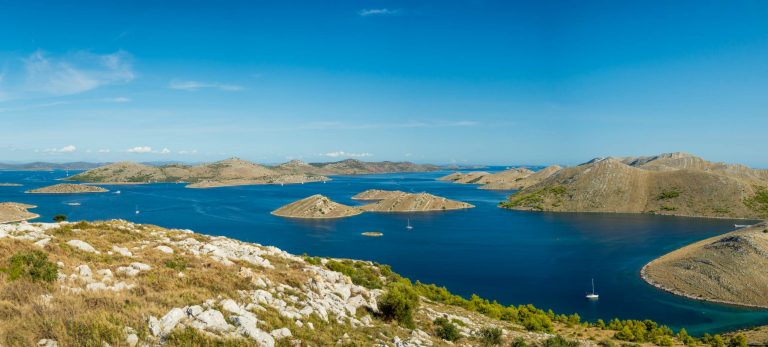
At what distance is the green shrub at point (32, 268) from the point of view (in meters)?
19.5

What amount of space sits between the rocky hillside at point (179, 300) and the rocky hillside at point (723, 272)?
6634 cm

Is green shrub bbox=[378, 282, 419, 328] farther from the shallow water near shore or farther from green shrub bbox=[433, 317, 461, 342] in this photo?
the shallow water near shore

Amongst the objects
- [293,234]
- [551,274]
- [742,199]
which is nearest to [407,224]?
[293,234]

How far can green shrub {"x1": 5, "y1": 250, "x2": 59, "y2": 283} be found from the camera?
64.1 feet

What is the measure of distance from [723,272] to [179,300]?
95.6m

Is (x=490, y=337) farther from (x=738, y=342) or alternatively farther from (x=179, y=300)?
(x=738, y=342)

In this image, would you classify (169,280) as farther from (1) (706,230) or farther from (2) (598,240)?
(1) (706,230)

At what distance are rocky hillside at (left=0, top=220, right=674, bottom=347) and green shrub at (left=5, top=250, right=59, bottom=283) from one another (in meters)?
0.05

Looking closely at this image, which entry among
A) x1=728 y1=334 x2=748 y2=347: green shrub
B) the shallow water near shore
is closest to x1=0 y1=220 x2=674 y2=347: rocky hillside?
x1=728 y1=334 x2=748 y2=347: green shrub

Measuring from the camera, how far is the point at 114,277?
21781 mm

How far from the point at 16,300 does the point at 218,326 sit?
7.90 metres

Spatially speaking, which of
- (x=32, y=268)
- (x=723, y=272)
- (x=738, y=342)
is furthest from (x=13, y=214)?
(x=723, y=272)

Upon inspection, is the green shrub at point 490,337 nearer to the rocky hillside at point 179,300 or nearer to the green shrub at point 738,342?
the rocky hillside at point 179,300

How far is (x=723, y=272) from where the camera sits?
8112cm
